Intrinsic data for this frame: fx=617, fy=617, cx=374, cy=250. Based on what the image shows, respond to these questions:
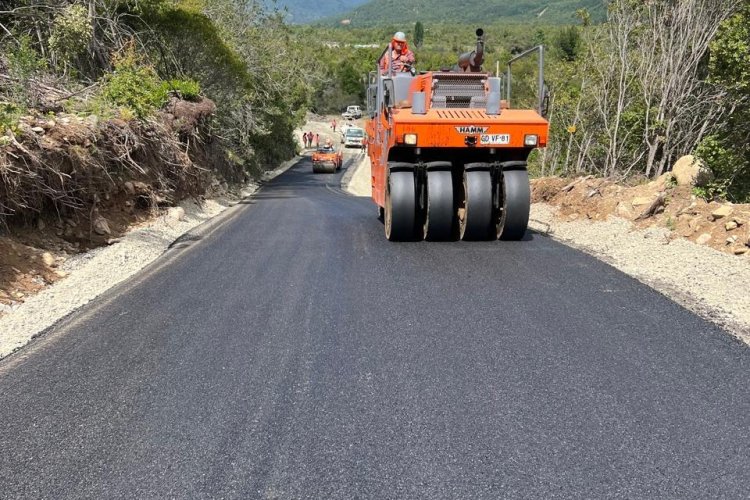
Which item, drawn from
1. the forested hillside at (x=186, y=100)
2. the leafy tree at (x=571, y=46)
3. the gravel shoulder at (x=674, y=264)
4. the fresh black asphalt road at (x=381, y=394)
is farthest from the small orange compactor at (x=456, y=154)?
the leafy tree at (x=571, y=46)

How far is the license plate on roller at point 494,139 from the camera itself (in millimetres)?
8656

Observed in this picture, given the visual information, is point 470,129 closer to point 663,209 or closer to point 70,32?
point 663,209

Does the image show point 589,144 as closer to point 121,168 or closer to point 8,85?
point 121,168

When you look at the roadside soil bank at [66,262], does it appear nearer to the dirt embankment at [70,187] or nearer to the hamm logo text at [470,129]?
the dirt embankment at [70,187]

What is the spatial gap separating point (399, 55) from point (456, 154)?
8.54 ft

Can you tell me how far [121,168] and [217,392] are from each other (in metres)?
8.63

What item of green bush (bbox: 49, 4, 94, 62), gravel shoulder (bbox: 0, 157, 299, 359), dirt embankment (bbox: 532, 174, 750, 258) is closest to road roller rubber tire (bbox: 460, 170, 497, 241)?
dirt embankment (bbox: 532, 174, 750, 258)

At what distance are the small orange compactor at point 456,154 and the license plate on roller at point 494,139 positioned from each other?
0.05ft

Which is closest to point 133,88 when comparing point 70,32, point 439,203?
point 70,32

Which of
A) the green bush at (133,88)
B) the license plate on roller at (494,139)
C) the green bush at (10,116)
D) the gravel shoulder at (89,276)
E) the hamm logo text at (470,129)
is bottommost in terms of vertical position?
the gravel shoulder at (89,276)

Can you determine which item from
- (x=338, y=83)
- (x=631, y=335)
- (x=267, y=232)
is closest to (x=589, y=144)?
(x=267, y=232)

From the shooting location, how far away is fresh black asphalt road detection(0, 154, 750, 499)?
3.18 m

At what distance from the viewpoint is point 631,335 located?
512 cm

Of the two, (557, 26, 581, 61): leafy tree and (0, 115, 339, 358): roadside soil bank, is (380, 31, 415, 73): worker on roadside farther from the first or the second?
(557, 26, 581, 61): leafy tree
